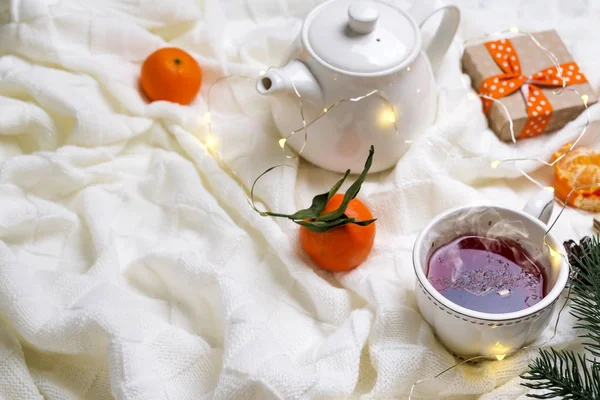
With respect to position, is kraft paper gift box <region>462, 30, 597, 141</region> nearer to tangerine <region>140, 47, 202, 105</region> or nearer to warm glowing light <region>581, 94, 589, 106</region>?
warm glowing light <region>581, 94, 589, 106</region>

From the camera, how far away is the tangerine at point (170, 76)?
38.1 inches

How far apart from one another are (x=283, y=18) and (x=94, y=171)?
34 cm

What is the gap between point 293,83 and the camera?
851 mm

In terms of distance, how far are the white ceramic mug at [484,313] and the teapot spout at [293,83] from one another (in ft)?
0.64

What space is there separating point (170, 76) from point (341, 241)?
12.3 inches

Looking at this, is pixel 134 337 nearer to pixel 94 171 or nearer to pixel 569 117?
pixel 94 171

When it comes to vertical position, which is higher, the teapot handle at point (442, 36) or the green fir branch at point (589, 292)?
the teapot handle at point (442, 36)

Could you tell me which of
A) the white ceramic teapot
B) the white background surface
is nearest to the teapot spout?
the white ceramic teapot

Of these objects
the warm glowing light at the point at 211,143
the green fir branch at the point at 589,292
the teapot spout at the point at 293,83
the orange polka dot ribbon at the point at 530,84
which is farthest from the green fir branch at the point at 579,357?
the warm glowing light at the point at 211,143

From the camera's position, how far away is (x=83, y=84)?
965 millimetres

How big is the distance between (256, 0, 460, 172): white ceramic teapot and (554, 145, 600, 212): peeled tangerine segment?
17 centimetres

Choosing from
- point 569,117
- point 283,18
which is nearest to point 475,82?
point 569,117

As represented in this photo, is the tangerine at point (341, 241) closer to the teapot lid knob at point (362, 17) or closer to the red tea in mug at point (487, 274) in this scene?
the red tea in mug at point (487, 274)

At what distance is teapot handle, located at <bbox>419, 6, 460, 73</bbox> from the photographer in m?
0.92
